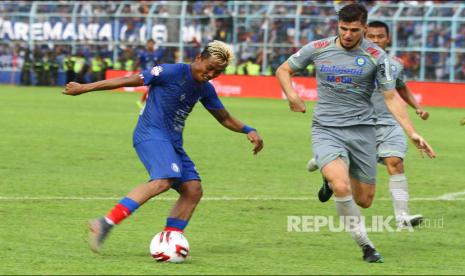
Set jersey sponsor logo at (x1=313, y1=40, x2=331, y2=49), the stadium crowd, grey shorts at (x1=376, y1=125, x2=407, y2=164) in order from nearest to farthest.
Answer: jersey sponsor logo at (x1=313, y1=40, x2=331, y2=49)
grey shorts at (x1=376, y1=125, x2=407, y2=164)
the stadium crowd

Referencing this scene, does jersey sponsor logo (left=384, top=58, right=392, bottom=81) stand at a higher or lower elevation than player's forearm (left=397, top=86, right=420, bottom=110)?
higher

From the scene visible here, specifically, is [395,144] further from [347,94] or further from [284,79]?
[284,79]

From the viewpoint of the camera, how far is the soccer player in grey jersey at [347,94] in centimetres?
909

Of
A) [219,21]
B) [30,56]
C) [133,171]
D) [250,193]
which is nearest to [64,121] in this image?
[133,171]

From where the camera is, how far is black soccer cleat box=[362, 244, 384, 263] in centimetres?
866

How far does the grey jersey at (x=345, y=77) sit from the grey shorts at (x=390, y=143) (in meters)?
1.86

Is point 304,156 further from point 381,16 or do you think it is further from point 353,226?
point 381,16

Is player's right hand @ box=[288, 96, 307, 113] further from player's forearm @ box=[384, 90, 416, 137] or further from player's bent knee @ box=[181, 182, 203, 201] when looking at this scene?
player's bent knee @ box=[181, 182, 203, 201]

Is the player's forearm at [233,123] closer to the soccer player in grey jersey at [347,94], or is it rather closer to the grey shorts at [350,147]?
the soccer player in grey jersey at [347,94]

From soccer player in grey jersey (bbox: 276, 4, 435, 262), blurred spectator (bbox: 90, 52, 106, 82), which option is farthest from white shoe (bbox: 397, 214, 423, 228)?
blurred spectator (bbox: 90, 52, 106, 82)

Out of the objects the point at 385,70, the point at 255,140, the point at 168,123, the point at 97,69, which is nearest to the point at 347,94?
the point at 385,70

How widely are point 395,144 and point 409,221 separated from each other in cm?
85

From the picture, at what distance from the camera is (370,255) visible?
8.69 meters

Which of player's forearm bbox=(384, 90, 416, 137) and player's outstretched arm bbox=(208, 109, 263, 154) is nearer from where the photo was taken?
player's forearm bbox=(384, 90, 416, 137)
